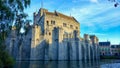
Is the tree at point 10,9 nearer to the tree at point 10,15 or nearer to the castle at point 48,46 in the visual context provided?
the tree at point 10,15

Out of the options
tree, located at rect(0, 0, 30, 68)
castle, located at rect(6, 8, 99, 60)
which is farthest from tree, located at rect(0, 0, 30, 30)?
castle, located at rect(6, 8, 99, 60)

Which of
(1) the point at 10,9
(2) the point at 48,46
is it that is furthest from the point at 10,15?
(2) the point at 48,46

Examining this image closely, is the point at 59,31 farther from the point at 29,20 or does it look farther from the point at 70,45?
the point at 29,20

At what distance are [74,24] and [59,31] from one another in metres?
27.8

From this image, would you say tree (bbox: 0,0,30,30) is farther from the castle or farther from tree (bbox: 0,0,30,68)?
the castle

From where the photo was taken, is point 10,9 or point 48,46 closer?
point 10,9

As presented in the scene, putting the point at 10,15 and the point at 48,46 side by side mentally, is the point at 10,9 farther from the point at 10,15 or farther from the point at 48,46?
the point at 48,46

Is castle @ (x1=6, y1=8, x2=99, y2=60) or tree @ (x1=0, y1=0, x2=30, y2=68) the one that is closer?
tree @ (x1=0, y1=0, x2=30, y2=68)

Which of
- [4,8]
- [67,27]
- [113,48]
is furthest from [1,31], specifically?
[113,48]

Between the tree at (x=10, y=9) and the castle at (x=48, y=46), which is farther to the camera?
the castle at (x=48, y=46)

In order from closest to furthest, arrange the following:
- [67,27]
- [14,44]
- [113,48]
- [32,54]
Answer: [32,54]
[14,44]
[67,27]
[113,48]

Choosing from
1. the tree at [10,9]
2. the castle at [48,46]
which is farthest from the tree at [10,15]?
the castle at [48,46]

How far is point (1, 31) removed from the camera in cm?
1681

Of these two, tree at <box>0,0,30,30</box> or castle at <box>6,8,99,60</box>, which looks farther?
castle at <box>6,8,99,60</box>
